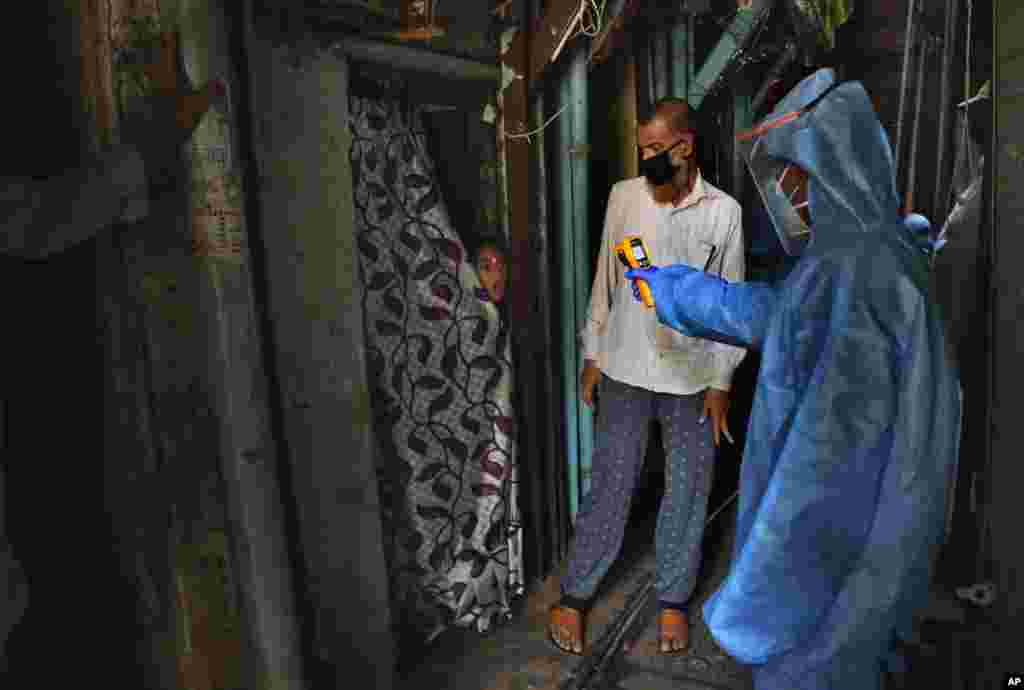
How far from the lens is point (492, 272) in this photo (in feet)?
9.81

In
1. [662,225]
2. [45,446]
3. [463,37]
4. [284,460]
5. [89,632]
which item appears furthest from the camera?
[662,225]

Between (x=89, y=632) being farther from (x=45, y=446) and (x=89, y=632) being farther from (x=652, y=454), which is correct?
(x=652, y=454)

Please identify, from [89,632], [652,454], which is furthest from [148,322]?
[652,454]

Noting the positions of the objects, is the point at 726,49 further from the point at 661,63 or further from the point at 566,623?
the point at 566,623

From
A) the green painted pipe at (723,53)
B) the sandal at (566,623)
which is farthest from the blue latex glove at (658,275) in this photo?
the sandal at (566,623)

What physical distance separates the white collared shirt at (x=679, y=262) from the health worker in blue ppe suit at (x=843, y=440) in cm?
68

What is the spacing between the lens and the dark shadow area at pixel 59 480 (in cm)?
170

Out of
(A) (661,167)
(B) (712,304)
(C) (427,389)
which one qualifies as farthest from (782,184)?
(C) (427,389)

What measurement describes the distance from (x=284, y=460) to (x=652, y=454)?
2.55 meters

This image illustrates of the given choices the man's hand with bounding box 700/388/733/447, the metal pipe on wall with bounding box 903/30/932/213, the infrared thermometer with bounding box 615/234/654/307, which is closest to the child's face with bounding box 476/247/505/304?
the infrared thermometer with bounding box 615/234/654/307

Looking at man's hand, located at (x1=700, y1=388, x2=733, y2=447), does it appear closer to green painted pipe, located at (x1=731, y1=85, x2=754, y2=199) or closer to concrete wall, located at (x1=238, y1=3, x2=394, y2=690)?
concrete wall, located at (x1=238, y1=3, x2=394, y2=690)

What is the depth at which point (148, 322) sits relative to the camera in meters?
1.84

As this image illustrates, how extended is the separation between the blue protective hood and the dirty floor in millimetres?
1758

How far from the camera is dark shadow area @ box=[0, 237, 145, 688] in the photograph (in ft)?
5.57
